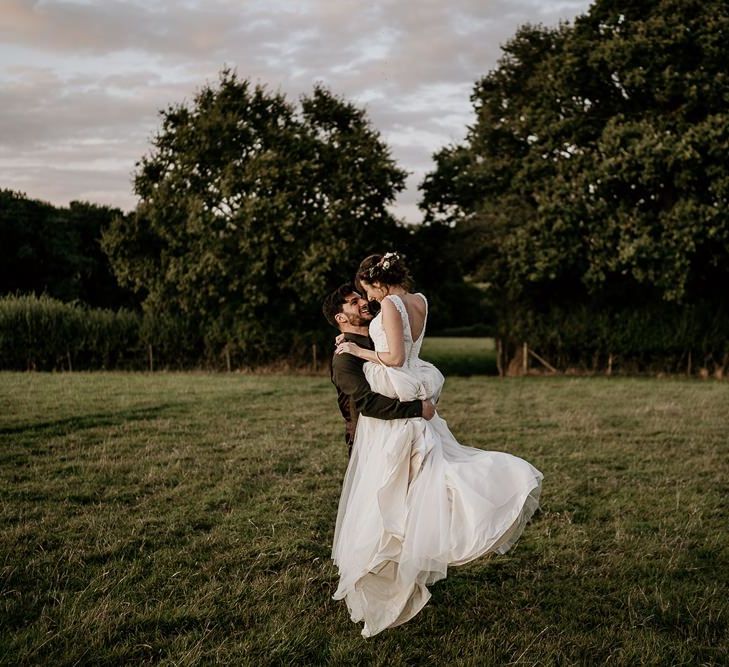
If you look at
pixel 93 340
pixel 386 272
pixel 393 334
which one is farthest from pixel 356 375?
pixel 93 340

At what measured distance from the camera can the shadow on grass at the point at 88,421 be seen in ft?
41.1

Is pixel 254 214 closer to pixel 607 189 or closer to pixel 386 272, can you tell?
pixel 607 189

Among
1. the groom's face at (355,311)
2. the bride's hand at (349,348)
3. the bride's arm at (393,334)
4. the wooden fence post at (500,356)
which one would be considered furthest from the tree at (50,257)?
the bride's arm at (393,334)

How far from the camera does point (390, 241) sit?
3072 centimetres

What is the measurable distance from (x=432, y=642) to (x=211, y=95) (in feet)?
97.9

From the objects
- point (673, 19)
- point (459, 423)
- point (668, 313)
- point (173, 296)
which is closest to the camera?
point (459, 423)

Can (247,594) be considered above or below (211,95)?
below

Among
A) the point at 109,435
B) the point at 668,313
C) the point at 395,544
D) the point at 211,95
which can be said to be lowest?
the point at 109,435

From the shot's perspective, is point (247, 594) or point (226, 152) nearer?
point (247, 594)

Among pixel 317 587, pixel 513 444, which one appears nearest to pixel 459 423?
pixel 513 444

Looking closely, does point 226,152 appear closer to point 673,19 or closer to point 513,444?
point 673,19

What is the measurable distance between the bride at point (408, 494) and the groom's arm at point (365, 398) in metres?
0.06

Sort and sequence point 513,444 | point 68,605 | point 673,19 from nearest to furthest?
point 68,605
point 513,444
point 673,19

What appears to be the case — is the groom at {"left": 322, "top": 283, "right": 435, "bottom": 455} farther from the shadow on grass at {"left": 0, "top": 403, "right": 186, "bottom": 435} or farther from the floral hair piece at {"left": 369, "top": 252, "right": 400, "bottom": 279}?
the shadow on grass at {"left": 0, "top": 403, "right": 186, "bottom": 435}
